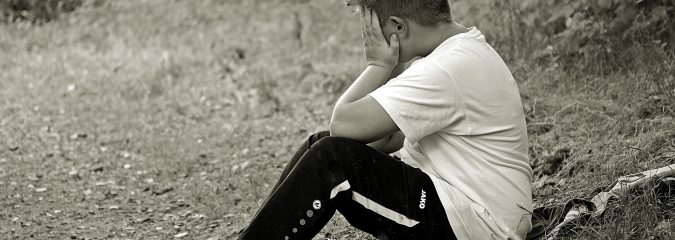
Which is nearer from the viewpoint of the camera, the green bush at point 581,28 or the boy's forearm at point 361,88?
the boy's forearm at point 361,88

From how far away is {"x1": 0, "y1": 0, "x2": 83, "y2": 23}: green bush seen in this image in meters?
12.5

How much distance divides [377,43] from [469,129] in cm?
54

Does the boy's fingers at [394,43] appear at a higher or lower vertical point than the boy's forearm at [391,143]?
higher

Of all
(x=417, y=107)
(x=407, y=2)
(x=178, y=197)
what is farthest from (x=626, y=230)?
(x=178, y=197)

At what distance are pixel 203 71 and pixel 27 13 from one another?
446 centimetres

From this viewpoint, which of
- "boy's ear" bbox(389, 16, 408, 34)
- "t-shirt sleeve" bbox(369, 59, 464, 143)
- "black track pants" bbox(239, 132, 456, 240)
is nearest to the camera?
"t-shirt sleeve" bbox(369, 59, 464, 143)

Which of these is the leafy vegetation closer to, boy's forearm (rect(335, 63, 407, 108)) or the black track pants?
the black track pants

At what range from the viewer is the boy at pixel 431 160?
329cm

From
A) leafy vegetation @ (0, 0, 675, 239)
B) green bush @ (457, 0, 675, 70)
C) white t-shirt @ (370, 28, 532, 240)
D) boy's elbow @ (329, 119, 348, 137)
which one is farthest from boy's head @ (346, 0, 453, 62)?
green bush @ (457, 0, 675, 70)

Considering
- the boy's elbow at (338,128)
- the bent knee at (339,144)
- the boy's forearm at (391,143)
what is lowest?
the boy's forearm at (391,143)

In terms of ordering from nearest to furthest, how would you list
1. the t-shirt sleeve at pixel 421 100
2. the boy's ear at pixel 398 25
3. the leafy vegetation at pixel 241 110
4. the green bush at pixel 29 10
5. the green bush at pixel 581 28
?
the t-shirt sleeve at pixel 421 100 → the boy's ear at pixel 398 25 → the leafy vegetation at pixel 241 110 → the green bush at pixel 581 28 → the green bush at pixel 29 10

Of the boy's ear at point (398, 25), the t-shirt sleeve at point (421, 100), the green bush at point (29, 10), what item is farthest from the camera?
the green bush at point (29, 10)

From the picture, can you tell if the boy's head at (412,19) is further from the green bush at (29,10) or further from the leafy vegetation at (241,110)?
the green bush at (29,10)

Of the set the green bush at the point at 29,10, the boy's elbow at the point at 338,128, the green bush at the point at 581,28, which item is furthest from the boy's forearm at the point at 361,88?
the green bush at the point at 29,10
